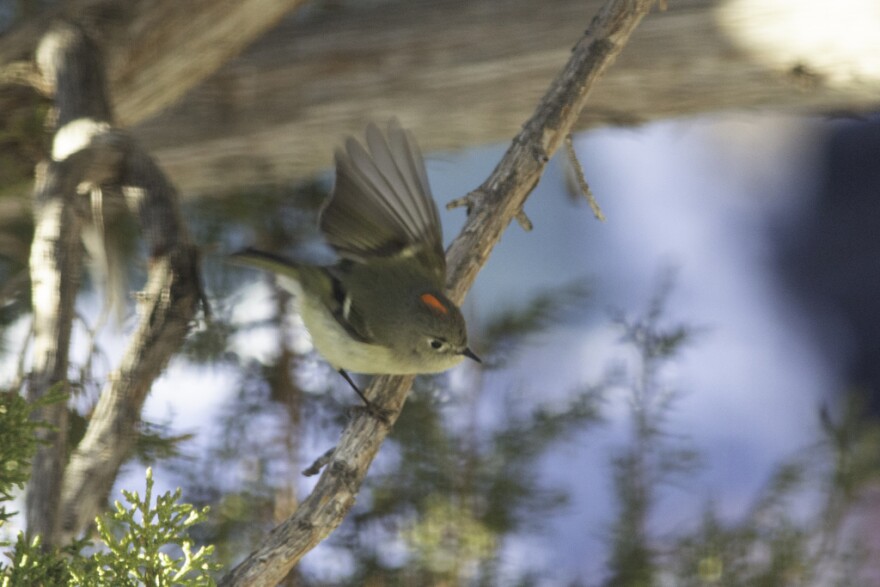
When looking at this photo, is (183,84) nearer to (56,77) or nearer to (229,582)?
(56,77)

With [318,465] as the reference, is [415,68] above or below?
above

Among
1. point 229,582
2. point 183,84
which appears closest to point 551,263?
point 183,84

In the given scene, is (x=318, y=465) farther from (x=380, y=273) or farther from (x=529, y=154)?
(x=529, y=154)

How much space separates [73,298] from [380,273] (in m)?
0.26

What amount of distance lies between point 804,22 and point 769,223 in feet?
2.37

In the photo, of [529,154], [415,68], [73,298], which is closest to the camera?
[73,298]

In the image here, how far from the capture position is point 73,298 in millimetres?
767

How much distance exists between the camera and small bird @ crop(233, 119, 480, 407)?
32.5 inches

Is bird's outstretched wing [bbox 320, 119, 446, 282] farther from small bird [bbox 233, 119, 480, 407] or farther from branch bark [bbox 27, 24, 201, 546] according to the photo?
branch bark [bbox 27, 24, 201, 546]

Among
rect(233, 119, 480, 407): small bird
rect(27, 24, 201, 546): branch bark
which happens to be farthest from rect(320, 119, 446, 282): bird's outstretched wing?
rect(27, 24, 201, 546): branch bark

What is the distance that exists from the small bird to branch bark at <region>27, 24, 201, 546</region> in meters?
0.08

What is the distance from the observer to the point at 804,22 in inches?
51.2

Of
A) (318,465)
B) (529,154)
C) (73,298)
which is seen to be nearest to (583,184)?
(529,154)

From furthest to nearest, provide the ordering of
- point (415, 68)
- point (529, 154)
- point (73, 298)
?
point (415, 68), point (529, 154), point (73, 298)
